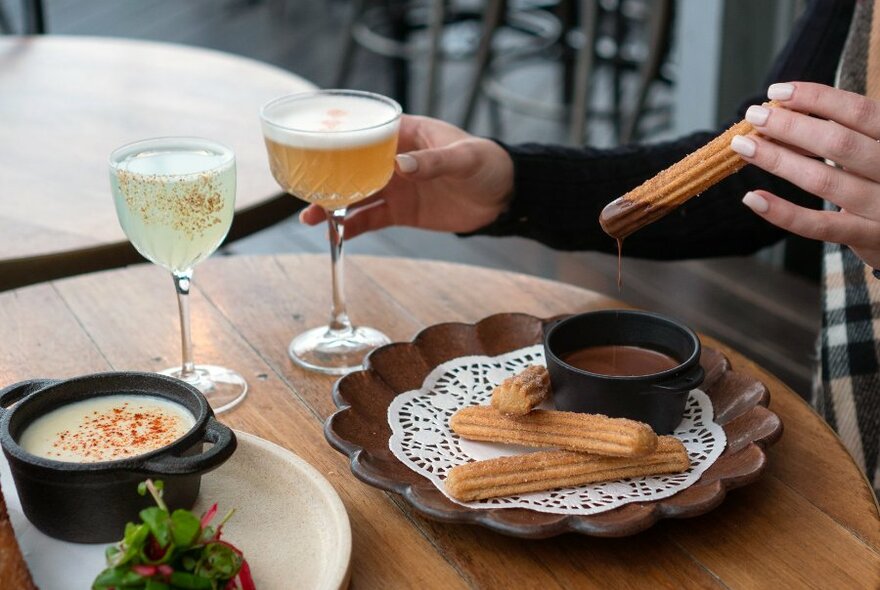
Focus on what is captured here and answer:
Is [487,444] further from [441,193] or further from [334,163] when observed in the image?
[441,193]

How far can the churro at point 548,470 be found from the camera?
0.84 meters

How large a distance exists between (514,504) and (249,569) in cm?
21

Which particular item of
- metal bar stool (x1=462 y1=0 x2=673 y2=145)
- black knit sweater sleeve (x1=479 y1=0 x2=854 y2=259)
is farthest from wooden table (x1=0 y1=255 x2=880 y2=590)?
metal bar stool (x1=462 y1=0 x2=673 y2=145)

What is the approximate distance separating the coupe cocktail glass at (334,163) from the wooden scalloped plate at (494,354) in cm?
10

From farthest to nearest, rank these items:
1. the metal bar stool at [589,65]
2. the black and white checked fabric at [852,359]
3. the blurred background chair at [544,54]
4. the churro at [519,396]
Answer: the blurred background chair at [544,54], the metal bar stool at [589,65], the black and white checked fabric at [852,359], the churro at [519,396]

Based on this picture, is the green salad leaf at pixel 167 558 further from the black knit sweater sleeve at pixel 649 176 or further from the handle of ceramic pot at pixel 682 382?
the black knit sweater sleeve at pixel 649 176

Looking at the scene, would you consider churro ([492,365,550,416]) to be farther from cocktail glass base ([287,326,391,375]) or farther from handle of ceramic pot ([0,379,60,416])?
handle of ceramic pot ([0,379,60,416])

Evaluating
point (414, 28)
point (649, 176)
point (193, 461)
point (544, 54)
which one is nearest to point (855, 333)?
point (649, 176)

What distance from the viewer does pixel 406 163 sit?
1184 mm

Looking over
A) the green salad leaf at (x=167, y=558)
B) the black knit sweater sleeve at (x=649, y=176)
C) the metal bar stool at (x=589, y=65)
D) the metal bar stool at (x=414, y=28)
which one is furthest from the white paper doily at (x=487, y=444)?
the metal bar stool at (x=414, y=28)

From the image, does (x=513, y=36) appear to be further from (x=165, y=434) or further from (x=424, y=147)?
(x=165, y=434)

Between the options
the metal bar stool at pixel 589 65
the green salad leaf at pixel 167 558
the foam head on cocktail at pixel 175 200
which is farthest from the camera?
the metal bar stool at pixel 589 65

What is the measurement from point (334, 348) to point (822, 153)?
0.53 meters

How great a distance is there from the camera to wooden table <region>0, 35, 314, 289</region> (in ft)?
4.54
